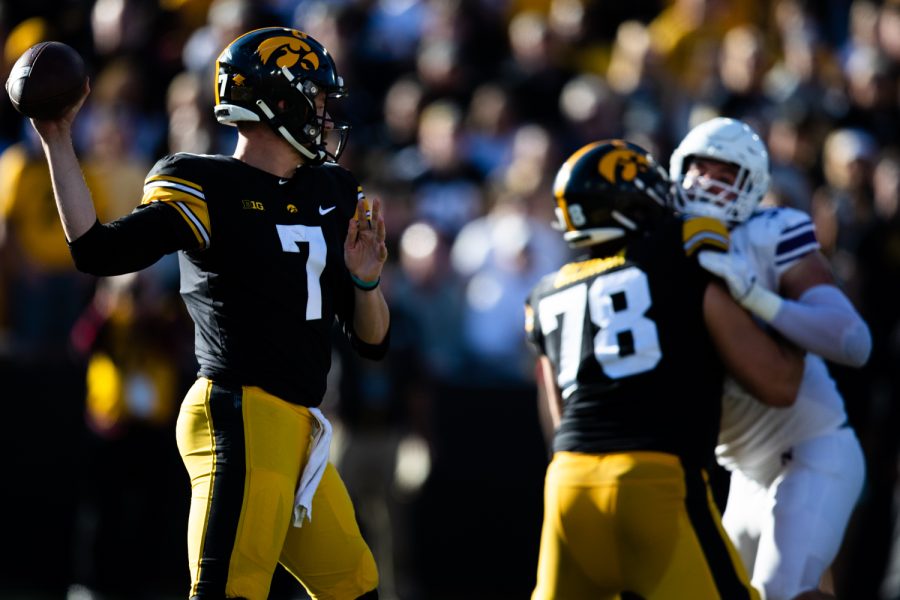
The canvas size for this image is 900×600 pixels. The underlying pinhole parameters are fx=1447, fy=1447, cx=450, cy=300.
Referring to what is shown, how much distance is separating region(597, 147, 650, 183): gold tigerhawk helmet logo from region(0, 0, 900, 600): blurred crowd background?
2.51m

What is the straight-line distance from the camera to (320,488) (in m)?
4.34

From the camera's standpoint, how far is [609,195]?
4.77 metres

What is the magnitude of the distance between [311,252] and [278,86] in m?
0.51

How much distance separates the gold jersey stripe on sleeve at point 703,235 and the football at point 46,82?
1.91 metres

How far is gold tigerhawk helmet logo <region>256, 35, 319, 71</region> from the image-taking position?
4.39 metres

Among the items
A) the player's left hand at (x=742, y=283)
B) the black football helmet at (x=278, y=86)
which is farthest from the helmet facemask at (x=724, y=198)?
the black football helmet at (x=278, y=86)

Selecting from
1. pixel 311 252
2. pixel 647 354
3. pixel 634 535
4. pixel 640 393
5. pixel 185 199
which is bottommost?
pixel 634 535

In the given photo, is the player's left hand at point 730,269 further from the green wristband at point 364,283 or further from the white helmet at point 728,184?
the green wristband at point 364,283

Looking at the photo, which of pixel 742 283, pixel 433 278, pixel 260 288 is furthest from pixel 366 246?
pixel 433 278

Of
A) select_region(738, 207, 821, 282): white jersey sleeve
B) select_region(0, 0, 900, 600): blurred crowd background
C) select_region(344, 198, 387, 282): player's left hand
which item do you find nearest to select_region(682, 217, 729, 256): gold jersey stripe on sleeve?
select_region(738, 207, 821, 282): white jersey sleeve

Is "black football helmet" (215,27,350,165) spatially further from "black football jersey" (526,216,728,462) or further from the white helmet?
the white helmet

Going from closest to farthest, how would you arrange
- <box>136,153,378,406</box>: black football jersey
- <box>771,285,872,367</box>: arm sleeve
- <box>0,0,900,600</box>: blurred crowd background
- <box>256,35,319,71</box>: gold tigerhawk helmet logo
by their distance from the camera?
<box>136,153,378,406</box>: black football jersey < <box>256,35,319,71</box>: gold tigerhawk helmet logo < <box>771,285,872,367</box>: arm sleeve < <box>0,0,900,600</box>: blurred crowd background

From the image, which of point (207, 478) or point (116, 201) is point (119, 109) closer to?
point (116, 201)

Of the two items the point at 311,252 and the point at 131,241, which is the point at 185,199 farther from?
the point at 311,252
